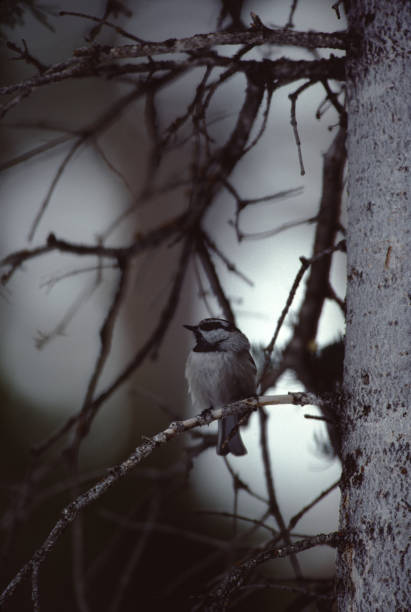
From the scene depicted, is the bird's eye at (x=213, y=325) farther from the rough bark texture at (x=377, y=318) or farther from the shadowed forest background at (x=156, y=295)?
the rough bark texture at (x=377, y=318)

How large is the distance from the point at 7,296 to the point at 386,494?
151 centimetres

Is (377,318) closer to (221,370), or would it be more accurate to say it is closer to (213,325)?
(221,370)

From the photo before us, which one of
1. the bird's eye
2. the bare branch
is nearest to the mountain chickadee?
the bird's eye

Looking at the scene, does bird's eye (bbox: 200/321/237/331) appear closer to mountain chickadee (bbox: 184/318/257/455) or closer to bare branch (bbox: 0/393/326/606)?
mountain chickadee (bbox: 184/318/257/455)

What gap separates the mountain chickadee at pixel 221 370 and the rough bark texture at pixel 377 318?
1.40m

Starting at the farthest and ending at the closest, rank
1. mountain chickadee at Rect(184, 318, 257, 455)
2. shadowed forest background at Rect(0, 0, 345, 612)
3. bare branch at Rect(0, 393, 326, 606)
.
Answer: mountain chickadee at Rect(184, 318, 257, 455), shadowed forest background at Rect(0, 0, 345, 612), bare branch at Rect(0, 393, 326, 606)

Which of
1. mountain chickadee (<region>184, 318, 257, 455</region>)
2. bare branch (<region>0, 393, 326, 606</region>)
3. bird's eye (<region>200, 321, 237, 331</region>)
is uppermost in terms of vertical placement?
bird's eye (<region>200, 321, 237, 331</region>)

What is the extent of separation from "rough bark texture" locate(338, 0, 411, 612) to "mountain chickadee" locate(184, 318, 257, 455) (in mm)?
1396

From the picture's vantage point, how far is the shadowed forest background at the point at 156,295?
2223 mm

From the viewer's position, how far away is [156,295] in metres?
2.95

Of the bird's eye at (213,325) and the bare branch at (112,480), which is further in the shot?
the bird's eye at (213,325)

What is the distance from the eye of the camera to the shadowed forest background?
7.29ft

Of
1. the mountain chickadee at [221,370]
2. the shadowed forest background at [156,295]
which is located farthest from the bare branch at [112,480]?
the mountain chickadee at [221,370]

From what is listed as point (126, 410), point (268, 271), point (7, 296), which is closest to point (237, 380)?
point (268, 271)
